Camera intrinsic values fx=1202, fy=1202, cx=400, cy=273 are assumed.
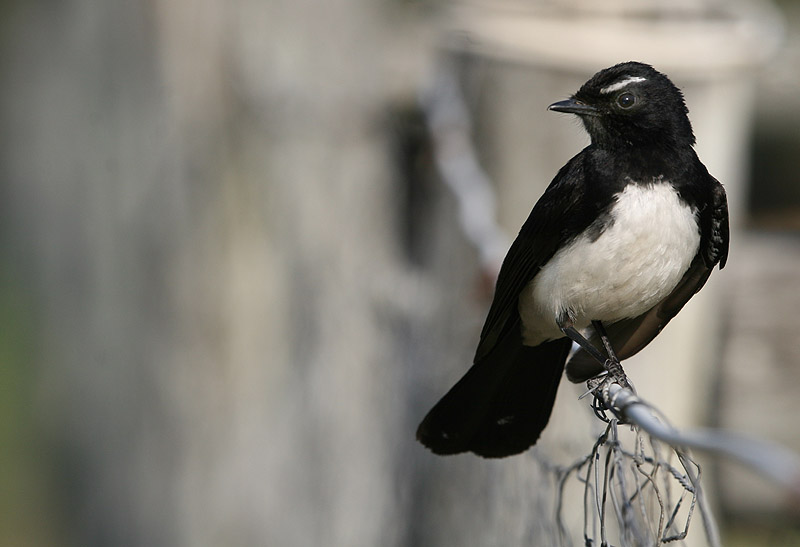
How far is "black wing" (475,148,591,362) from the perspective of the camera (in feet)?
8.41

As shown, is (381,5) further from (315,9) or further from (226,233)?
(226,233)

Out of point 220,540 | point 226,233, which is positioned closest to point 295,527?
point 220,540

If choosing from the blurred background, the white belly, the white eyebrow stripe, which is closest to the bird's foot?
the white belly

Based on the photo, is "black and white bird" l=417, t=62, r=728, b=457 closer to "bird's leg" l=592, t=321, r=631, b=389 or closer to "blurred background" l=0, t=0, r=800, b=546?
"bird's leg" l=592, t=321, r=631, b=389

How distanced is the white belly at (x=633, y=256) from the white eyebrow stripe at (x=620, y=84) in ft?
0.70

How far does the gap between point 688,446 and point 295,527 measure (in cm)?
363

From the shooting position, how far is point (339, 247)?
15.6ft

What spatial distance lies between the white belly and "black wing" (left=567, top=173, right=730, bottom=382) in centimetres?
4

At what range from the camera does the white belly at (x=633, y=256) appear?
2.50 m

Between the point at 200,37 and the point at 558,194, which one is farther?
the point at 200,37

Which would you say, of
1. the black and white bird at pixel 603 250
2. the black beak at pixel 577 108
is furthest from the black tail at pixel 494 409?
the black beak at pixel 577 108

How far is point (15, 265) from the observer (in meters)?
8.74

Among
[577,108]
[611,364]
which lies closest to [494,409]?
Result: [611,364]

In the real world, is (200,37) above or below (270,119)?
above
